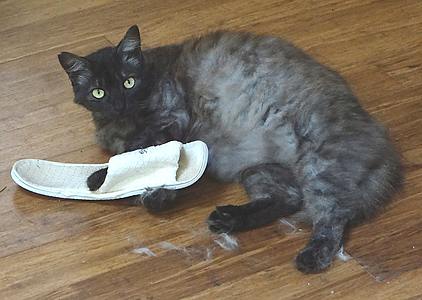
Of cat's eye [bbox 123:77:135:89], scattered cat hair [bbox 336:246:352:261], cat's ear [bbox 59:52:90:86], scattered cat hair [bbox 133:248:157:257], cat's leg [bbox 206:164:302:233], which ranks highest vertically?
cat's ear [bbox 59:52:90:86]

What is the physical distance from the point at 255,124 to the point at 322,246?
524 mm

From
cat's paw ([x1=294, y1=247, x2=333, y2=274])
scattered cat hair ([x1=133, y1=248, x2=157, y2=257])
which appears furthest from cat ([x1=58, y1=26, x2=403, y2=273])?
scattered cat hair ([x1=133, y1=248, x2=157, y2=257])

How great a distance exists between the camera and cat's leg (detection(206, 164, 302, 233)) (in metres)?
1.89

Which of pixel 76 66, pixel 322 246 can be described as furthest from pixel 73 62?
pixel 322 246

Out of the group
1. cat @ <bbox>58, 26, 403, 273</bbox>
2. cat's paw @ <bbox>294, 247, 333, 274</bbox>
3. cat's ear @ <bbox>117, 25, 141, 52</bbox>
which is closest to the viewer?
cat's paw @ <bbox>294, 247, 333, 274</bbox>

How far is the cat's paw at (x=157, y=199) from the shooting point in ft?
6.56

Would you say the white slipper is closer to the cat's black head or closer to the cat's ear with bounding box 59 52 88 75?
the cat's black head

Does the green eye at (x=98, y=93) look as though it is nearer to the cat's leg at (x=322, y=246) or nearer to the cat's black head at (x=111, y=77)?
the cat's black head at (x=111, y=77)

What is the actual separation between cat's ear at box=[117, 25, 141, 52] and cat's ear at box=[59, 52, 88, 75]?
13cm

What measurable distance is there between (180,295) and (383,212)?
2.27 feet

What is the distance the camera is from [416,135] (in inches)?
89.6

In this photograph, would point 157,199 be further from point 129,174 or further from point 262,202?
point 262,202

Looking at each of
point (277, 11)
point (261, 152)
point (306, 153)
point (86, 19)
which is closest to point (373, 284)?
point (306, 153)

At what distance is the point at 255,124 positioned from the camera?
2115 millimetres
